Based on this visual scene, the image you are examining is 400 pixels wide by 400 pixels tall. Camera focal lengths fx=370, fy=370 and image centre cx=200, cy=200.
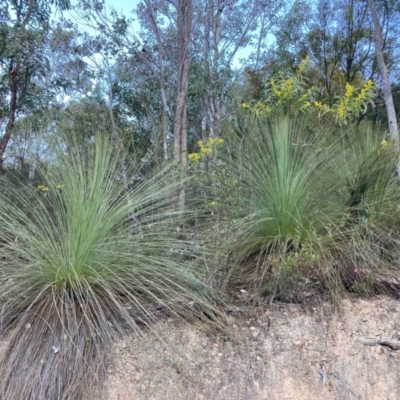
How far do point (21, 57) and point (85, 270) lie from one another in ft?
9.74

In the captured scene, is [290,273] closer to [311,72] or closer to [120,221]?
[120,221]

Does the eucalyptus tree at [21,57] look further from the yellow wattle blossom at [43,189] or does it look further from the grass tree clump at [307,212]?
the grass tree clump at [307,212]

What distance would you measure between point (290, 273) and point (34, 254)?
135cm

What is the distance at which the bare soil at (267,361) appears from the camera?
1.72 meters

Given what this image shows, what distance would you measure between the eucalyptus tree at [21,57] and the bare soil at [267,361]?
8.89ft

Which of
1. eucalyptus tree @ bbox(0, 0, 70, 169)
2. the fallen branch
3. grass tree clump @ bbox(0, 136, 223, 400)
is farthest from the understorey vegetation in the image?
eucalyptus tree @ bbox(0, 0, 70, 169)

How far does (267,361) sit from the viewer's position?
1.83 metres

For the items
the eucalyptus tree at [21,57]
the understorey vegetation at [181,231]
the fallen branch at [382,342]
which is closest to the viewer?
the understorey vegetation at [181,231]

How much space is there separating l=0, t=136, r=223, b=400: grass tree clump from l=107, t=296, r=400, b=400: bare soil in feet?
0.42

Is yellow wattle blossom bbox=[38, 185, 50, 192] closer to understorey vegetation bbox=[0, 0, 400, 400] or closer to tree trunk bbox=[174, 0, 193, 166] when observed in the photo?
understorey vegetation bbox=[0, 0, 400, 400]

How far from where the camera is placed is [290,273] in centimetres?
203

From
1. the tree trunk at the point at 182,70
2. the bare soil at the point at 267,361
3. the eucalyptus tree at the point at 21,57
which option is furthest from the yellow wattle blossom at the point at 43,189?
the eucalyptus tree at the point at 21,57

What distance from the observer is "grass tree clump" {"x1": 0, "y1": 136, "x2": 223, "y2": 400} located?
1.62m

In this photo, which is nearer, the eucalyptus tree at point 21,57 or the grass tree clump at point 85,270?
the grass tree clump at point 85,270
